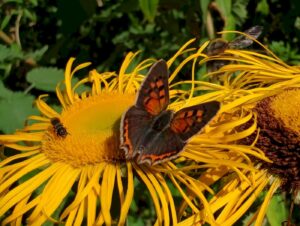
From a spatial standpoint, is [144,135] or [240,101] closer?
[144,135]

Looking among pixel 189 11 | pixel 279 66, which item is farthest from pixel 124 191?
pixel 189 11

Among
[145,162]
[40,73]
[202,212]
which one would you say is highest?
[40,73]

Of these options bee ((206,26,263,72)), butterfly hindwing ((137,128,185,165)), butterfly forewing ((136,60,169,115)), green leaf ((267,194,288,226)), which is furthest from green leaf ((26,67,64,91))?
green leaf ((267,194,288,226))

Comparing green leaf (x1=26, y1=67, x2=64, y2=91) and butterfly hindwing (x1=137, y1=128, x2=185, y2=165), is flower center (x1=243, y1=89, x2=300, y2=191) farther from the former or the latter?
green leaf (x1=26, y1=67, x2=64, y2=91)

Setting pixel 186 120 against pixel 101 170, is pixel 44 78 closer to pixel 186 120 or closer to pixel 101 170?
pixel 101 170

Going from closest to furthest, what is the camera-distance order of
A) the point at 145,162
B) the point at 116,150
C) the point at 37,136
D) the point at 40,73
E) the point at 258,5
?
the point at 145,162
the point at 116,150
the point at 37,136
the point at 40,73
the point at 258,5

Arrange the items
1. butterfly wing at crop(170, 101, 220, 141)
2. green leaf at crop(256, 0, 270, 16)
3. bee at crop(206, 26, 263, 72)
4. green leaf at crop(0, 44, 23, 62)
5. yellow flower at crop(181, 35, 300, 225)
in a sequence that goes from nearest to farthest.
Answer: butterfly wing at crop(170, 101, 220, 141)
yellow flower at crop(181, 35, 300, 225)
bee at crop(206, 26, 263, 72)
green leaf at crop(0, 44, 23, 62)
green leaf at crop(256, 0, 270, 16)

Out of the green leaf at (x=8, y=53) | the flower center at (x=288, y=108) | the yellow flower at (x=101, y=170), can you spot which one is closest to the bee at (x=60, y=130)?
the yellow flower at (x=101, y=170)

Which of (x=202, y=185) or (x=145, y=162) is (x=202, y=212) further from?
(x=145, y=162)
